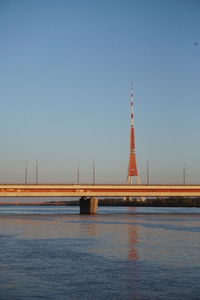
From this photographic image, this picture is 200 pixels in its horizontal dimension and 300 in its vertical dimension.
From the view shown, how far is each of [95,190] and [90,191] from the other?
3.62 feet

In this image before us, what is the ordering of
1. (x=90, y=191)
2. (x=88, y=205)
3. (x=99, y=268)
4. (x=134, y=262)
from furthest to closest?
(x=88, y=205) → (x=90, y=191) → (x=134, y=262) → (x=99, y=268)

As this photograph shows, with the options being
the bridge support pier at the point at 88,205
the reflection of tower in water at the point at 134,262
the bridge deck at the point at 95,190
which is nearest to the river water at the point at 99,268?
the reflection of tower in water at the point at 134,262

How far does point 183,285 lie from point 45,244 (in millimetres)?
23073

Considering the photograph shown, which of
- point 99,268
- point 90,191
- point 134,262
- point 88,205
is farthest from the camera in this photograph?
point 88,205

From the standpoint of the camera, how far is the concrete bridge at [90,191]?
11344cm

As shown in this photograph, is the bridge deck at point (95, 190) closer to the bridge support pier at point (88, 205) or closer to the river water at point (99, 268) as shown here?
the bridge support pier at point (88, 205)

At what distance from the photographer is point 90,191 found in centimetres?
11888

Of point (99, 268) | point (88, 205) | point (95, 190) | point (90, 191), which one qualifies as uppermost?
point (95, 190)

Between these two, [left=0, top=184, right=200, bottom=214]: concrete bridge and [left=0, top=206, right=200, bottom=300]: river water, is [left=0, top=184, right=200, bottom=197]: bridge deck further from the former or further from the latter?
[left=0, top=206, right=200, bottom=300]: river water

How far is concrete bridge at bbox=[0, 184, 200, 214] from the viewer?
372 ft

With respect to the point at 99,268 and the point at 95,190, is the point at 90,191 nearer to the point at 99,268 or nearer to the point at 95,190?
the point at 95,190

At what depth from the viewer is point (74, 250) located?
148ft

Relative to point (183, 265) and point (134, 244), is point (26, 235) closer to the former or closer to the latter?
point (134, 244)

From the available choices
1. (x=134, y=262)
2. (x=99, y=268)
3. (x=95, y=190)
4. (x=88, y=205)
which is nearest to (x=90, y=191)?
(x=95, y=190)
